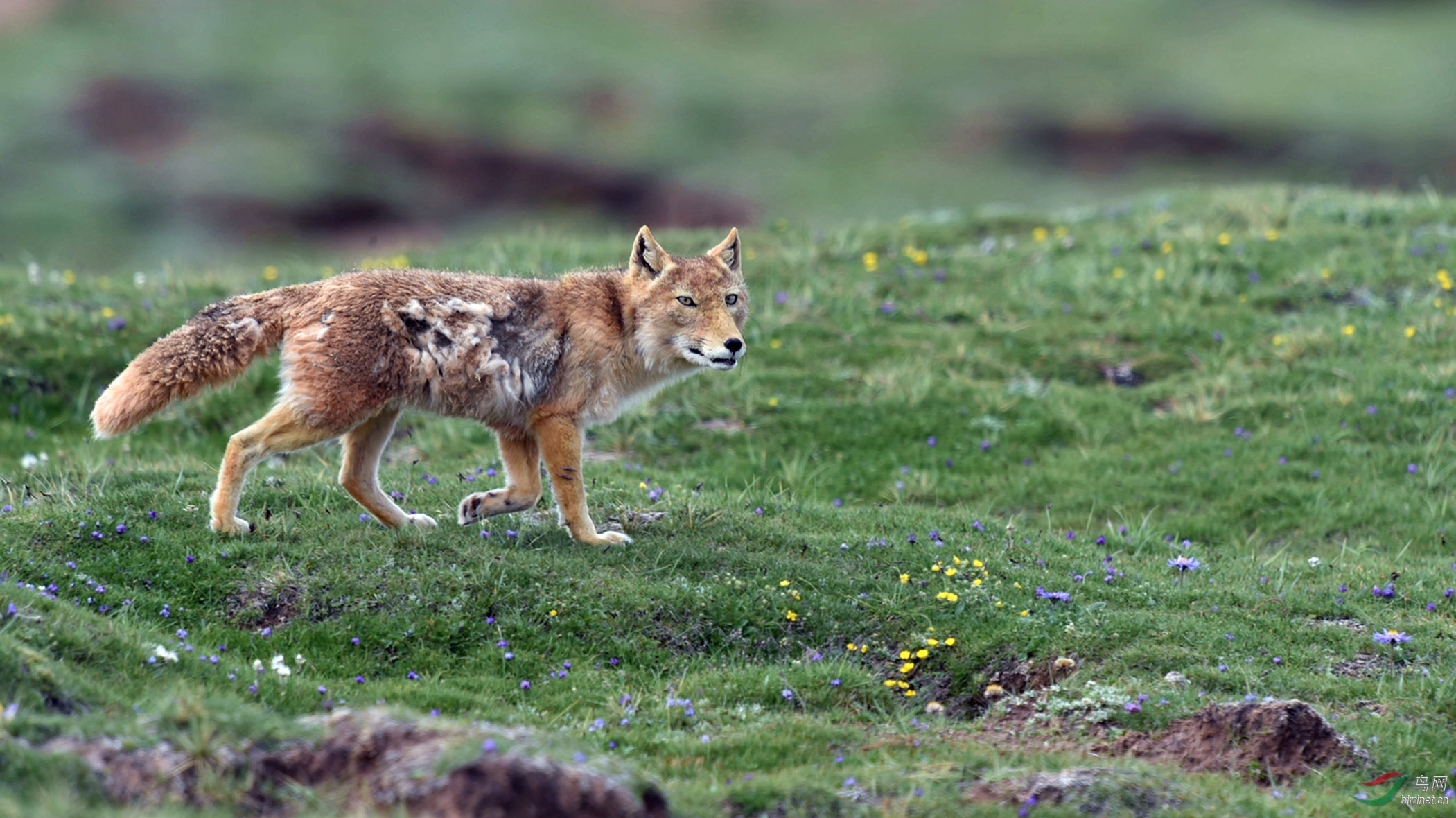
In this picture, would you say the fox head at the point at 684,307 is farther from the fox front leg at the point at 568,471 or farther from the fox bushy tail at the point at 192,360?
the fox bushy tail at the point at 192,360

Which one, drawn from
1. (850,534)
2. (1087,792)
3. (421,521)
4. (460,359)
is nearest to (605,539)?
(421,521)

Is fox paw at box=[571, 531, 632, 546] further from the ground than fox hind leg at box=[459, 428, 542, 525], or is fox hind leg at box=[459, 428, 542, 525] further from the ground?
fox hind leg at box=[459, 428, 542, 525]

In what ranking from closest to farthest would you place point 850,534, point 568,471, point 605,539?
point 568,471 → point 605,539 → point 850,534

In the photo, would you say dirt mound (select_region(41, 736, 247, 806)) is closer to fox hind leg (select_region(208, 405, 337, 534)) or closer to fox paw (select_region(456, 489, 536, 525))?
fox hind leg (select_region(208, 405, 337, 534))

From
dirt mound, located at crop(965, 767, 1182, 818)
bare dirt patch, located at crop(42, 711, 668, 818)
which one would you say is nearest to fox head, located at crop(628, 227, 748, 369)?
dirt mound, located at crop(965, 767, 1182, 818)

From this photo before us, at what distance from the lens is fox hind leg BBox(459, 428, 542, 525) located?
362 inches

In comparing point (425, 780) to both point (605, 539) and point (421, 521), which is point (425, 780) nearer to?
point (605, 539)

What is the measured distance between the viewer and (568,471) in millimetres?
8891

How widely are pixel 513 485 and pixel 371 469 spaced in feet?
3.18

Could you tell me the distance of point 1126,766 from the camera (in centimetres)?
621

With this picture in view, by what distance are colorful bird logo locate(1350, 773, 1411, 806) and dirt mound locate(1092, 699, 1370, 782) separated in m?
0.14

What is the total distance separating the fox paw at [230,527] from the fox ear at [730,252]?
3.71 metres

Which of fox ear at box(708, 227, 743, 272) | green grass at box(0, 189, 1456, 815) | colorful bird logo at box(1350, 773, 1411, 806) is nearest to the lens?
colorful bird logo at box(1350, 773, 1411, 806)

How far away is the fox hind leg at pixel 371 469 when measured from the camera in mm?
9016
